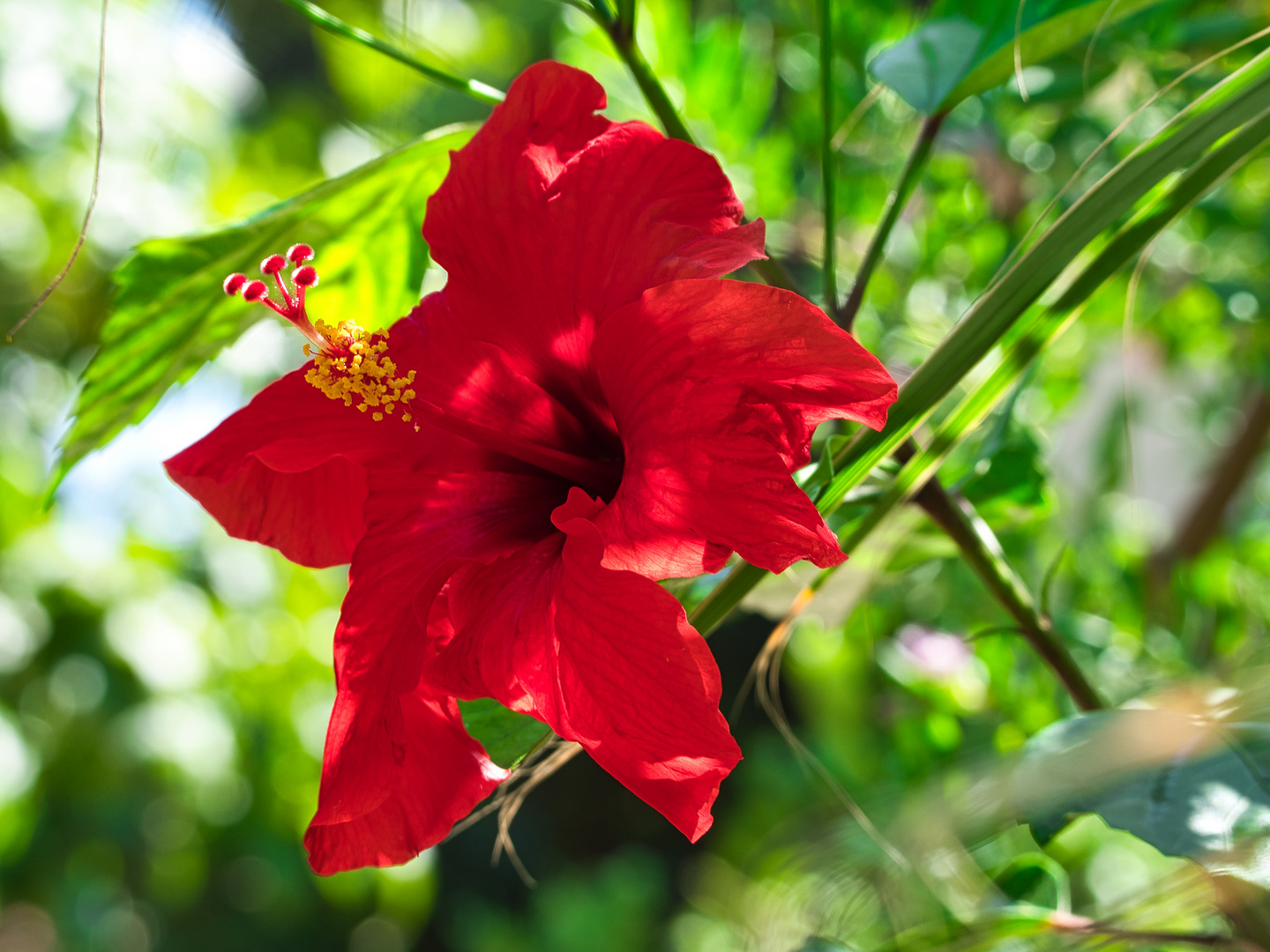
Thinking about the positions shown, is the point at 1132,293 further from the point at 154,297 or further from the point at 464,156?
the point at 154,297

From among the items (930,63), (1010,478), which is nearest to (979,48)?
(930,63)

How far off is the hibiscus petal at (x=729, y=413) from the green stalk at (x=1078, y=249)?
0.9 inches

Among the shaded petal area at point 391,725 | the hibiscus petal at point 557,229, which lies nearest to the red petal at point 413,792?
the shaded petal area at point 391,725

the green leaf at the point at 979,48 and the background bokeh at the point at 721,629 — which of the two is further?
the background bokeh at the point at 721,629

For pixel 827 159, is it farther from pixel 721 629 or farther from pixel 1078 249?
pixel 721 629

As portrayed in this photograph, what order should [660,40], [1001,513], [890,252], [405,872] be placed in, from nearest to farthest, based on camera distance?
1. [1001,513]
2. [660,40]
3. [890,252]
4. [405,872]

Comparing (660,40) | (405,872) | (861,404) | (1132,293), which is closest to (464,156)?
(861,404)

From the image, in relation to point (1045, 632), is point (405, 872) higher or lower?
lower

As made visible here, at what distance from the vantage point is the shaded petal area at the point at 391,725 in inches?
10.6

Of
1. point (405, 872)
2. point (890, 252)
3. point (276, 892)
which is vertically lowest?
point (276, 892)

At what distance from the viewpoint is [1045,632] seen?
40 cm

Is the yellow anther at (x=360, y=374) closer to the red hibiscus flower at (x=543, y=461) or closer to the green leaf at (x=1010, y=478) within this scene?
the red hibiscus flower at (x=543, y=461)

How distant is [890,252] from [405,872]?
174 cm

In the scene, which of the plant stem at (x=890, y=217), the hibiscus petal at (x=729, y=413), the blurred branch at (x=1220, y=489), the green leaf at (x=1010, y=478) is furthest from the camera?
the blurred branch at (x=1220, y=489)
